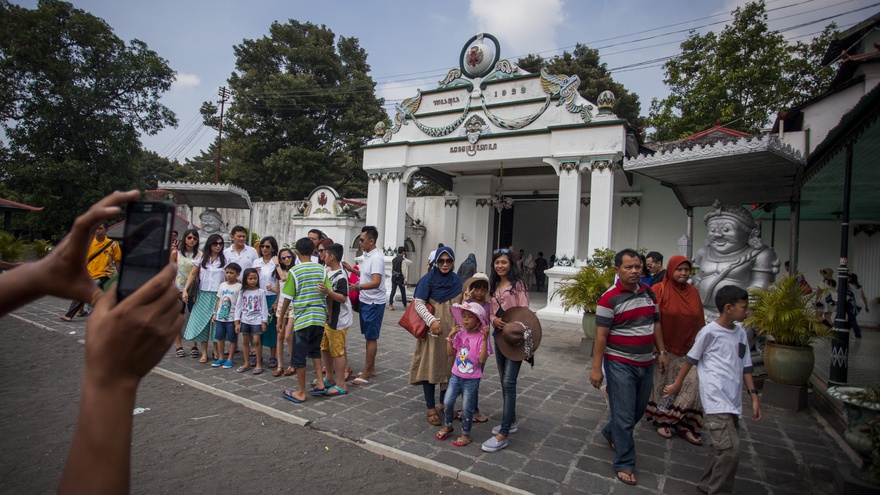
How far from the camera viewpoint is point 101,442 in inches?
37.4

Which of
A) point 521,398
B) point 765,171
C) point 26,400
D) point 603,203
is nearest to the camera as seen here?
point 26,400

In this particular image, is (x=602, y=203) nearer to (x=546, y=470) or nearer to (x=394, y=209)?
(x=394, y=209)

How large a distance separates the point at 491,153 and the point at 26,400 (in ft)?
34.5

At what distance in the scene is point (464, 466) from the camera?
3.35m

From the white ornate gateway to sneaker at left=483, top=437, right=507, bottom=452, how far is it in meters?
7.63

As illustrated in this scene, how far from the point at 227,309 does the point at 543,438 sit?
13.4ft

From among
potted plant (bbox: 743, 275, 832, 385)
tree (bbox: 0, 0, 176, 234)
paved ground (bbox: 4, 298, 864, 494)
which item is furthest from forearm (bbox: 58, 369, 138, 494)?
tree (bbox: 0, 0, 176, 234)

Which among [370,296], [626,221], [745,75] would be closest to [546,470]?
[370,296]

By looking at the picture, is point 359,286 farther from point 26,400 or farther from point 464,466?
point 26,400

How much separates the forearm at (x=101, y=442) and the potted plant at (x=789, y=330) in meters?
6.01

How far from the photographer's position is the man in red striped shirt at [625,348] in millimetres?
3281

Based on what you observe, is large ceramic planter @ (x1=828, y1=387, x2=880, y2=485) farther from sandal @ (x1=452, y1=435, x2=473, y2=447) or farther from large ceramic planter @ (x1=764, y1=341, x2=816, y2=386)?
sandal @ (x1=452, y1=435, x2=473, y2=447)

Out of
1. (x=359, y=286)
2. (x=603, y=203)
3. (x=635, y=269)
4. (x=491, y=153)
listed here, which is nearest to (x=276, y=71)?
(x=491, y=153)

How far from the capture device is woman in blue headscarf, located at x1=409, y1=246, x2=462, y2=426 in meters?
4.10
